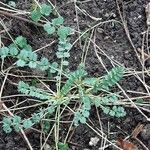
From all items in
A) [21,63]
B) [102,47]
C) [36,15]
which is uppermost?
[36,15]

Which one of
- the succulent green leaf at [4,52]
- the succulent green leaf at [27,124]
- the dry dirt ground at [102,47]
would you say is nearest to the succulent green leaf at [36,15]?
the dry dirt ground at [102,47]

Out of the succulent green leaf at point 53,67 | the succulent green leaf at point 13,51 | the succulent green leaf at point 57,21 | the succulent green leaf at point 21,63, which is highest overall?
the succulent green leaf at point 57,21

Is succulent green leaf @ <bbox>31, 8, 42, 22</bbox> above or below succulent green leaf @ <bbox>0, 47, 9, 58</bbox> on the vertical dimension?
above

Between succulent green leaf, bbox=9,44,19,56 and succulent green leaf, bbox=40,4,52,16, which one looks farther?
succulent green leaf, bbox=40,4,52,16

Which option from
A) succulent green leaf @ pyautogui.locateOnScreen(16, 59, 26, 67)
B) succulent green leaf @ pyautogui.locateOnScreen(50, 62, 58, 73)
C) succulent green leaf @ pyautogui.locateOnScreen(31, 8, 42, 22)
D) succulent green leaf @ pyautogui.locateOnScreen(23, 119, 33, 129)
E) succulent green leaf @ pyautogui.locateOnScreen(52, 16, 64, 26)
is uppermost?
succulent green leaf @ pyautogui.locateOnScreen(31, 8, 42, 22)

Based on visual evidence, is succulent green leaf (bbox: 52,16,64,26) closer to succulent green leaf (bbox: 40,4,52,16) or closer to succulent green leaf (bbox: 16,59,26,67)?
succulent green leaf (bbox: 40,4,52,16)

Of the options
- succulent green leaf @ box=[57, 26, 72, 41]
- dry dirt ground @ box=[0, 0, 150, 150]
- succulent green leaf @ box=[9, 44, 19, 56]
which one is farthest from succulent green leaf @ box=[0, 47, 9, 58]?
succulent green leaf @ box=[57, 26, 72, 41]

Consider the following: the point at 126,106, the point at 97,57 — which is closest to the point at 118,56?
the point at 97,57

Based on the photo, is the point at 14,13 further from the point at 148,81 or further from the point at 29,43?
the point at 148,81

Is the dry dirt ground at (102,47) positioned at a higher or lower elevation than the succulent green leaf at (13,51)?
lower

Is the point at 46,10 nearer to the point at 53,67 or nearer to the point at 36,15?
the point at 36,15

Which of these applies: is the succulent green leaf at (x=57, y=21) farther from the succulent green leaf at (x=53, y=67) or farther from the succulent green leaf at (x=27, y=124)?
the succulent green leaf at (x=27, y=124)

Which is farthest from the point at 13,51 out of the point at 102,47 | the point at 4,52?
the point at 102,47
